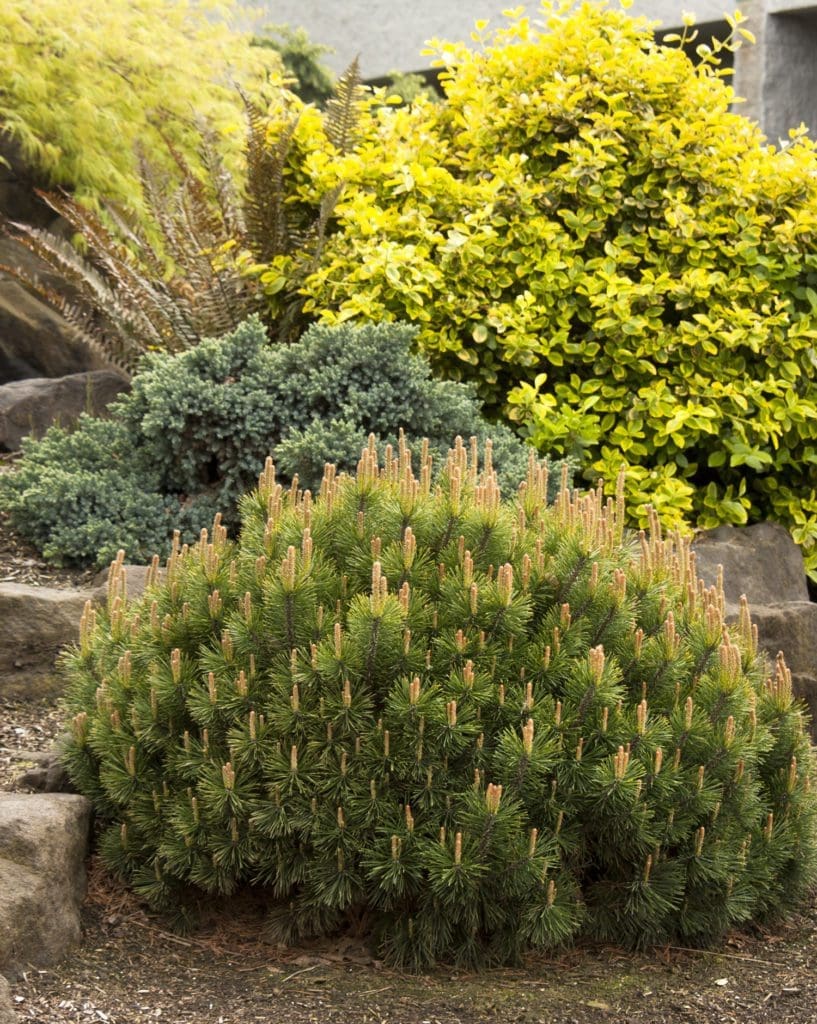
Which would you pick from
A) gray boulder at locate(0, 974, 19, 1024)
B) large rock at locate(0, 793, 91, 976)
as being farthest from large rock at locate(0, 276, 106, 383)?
gray boulder at locate(0, 974, 19, 1024)

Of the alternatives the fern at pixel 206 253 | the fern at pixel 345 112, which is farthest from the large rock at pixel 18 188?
the fern at pixel 345 112

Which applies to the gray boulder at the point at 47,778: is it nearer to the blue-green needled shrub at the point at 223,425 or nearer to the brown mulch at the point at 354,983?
the brown mulch at the point at 354,983

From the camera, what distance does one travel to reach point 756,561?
588cm

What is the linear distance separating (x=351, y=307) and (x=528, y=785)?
3.20 m

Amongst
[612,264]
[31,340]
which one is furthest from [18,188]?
[612,264]

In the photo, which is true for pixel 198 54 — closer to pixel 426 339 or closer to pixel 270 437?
pixel 426 339

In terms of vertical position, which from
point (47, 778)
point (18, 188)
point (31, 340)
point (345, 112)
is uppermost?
Result: point (18, 188)

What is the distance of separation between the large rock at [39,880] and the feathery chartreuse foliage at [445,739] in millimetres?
140

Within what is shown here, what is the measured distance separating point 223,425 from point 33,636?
3.98ft

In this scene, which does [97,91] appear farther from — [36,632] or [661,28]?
[661,28]

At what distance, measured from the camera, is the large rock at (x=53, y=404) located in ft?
21.2

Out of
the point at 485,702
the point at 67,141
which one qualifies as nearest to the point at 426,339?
the point at 485,702

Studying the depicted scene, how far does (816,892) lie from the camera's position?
12.3ft

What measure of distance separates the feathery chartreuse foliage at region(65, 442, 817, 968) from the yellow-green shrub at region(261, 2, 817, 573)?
2553 mm
